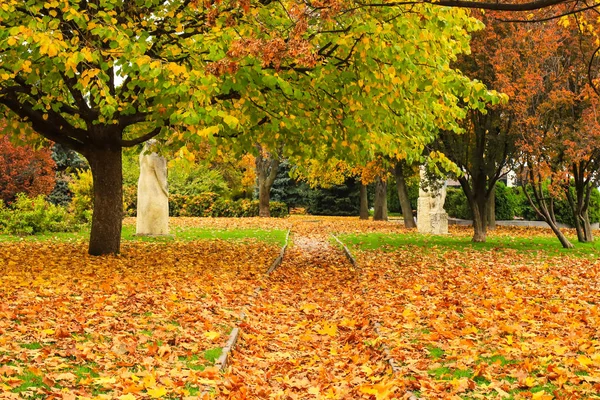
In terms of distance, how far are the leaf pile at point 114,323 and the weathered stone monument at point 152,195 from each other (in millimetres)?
7044

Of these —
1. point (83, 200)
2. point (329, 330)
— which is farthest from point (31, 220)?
point (329, 330)

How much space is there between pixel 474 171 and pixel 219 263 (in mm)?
9199

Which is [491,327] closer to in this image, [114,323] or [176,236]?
[114,323]

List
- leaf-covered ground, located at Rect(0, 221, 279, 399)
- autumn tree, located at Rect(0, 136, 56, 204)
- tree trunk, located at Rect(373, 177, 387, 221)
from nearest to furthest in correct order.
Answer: leaf-covered ground, located at Rect(0, 221, 279, 399), autumn tree, located at Rect(0, 136, 56, 204), tree trunk, located at Rect(373, 177, 387, 221)

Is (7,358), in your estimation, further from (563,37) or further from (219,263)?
(563,37)

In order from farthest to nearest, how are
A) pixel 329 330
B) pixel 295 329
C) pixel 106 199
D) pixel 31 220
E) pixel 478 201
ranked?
pixel 31 220
pixel 478 201
pixel 106 199
pixel 295 329
pixel 329 330

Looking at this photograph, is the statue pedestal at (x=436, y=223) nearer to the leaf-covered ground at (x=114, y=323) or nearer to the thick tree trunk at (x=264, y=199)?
the leaf-covered ground at (x=114, y=323)

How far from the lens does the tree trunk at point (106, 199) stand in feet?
48.0

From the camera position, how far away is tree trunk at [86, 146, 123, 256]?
14633mm

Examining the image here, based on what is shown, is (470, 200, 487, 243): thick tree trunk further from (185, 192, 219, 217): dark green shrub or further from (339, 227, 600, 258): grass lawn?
(185, 192, 219, 217): dark green shrub

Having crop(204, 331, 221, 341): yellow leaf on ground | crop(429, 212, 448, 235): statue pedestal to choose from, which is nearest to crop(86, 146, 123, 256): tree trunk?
crop(204, 331, 221, 341): yellow leaf on ground

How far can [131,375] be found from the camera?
225 inches

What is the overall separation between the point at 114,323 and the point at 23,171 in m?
25.9

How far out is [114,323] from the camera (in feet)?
25.2
